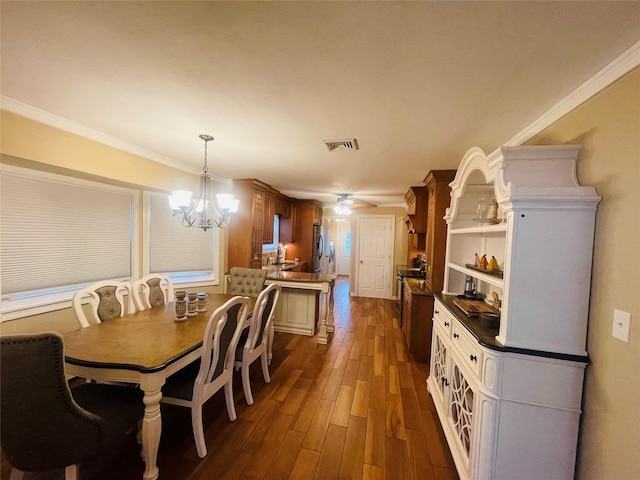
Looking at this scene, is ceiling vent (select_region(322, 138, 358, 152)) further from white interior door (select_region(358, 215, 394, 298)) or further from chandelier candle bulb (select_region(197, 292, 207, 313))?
white interior door (select_region(358, 215, 394, 298))

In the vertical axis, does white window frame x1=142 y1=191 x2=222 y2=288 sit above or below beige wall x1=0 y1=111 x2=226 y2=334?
below

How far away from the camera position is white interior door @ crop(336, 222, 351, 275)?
943 cm

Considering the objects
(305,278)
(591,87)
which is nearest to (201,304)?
(305,278)

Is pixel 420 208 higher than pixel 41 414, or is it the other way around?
pixel 420 208

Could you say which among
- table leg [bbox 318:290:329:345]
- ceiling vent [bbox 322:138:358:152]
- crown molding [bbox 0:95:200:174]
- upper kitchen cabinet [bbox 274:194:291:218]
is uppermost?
ceiling vent [bbox 322:138:358:152]

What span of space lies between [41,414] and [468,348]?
233cm

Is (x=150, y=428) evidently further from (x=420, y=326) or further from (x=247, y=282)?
(x=420, y=326)

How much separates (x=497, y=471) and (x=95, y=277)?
3.96m

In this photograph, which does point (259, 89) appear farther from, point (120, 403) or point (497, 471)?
point (497, 471)

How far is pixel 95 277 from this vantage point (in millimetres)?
2896

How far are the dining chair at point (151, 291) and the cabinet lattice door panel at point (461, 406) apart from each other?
296 cm

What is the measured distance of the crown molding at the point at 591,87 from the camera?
115 cm

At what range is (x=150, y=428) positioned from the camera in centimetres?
148

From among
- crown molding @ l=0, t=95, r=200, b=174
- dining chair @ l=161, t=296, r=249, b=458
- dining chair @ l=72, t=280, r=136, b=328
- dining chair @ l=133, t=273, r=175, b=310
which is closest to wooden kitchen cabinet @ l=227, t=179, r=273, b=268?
crown molding @ l=0, t=95, r=200, b=174
